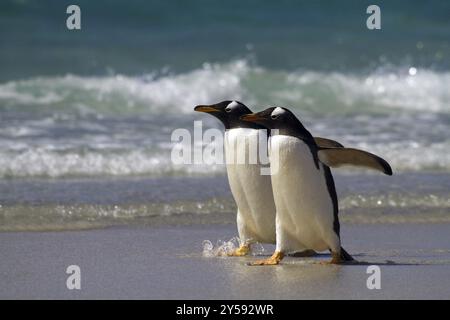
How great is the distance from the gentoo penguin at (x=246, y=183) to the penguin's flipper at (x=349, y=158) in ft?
1.15

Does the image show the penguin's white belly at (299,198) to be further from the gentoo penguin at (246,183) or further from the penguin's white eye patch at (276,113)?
the gentoo penguin at (246,183)

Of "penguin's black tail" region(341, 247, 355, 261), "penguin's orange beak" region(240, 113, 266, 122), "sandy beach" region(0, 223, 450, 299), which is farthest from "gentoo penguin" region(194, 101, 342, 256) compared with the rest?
"penguin's black tail" region(341, 247, 355, 261)

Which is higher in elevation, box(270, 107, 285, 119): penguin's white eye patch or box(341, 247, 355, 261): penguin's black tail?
box(270, 107, 285, 119): penguin's white eye patch

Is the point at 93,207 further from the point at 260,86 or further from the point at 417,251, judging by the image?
the point at 260,86

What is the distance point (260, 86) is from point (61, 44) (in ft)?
14.1

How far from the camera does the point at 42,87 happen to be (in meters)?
17.5

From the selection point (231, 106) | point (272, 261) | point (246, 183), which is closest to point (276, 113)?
point (231, 106)

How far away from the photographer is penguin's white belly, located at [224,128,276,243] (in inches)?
279

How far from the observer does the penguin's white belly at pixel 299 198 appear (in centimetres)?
656

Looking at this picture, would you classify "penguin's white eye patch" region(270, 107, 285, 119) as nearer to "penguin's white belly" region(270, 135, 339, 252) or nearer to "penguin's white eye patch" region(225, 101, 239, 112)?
"penguin's white belly" region(270, 135, 339, 252)

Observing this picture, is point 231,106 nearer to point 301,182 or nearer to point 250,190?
point 250,190

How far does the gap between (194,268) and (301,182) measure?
2.64 ft

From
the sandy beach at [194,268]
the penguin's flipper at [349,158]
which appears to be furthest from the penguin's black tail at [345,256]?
the penguin's flipper at [349,158]

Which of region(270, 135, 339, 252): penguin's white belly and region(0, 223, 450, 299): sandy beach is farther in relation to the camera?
region(270, 135, 339, 252): penguin's white belly
